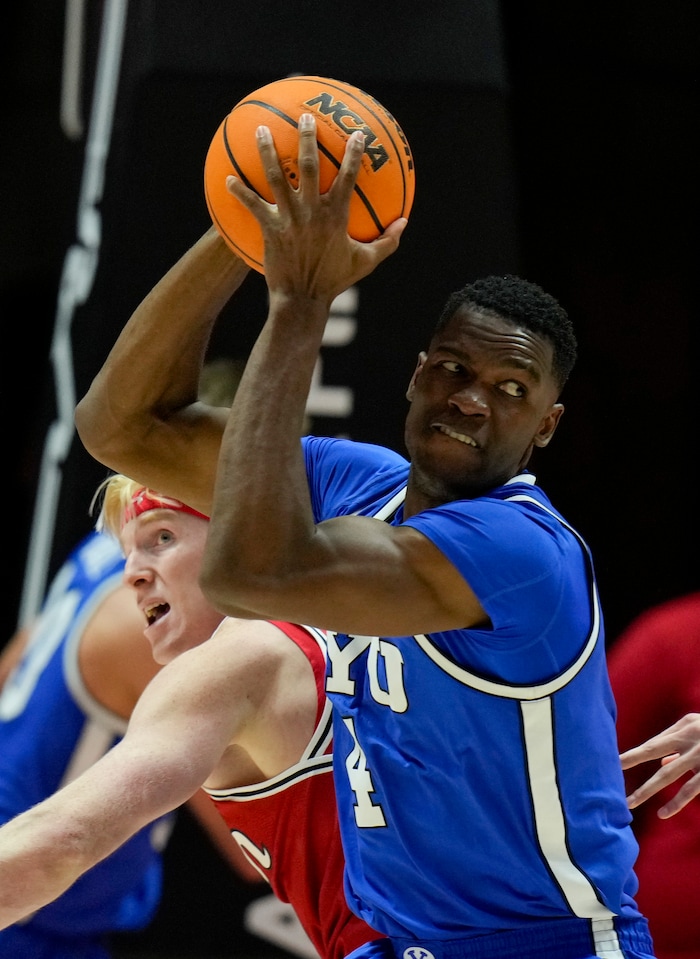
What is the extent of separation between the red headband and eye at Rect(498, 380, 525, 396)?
1.17m

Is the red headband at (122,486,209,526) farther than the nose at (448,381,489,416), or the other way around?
the red headband at (122,486,209,526)

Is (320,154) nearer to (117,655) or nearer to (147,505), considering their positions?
(147,505)

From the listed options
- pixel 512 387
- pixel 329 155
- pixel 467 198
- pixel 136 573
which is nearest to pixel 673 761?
pixel 512 387

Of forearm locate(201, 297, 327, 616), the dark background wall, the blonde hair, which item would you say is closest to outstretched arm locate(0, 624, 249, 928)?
forearm locate(201, 297, 327, 616)

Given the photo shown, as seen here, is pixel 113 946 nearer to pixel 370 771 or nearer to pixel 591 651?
pixel 370 771

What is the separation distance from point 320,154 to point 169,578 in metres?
1.45

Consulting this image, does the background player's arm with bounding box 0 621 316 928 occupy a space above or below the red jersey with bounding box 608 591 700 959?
above

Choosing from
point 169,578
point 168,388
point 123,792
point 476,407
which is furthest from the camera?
point 169,578

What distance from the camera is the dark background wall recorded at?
196 inches

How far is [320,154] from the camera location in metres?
2.13

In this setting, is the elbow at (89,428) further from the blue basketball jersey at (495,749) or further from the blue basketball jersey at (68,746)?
the blue basketball jersey at (68,746)

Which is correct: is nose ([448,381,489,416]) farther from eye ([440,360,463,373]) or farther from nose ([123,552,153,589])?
nose ([123,552,153,589])

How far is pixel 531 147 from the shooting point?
5520 millimetres

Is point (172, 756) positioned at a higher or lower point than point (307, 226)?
lower
